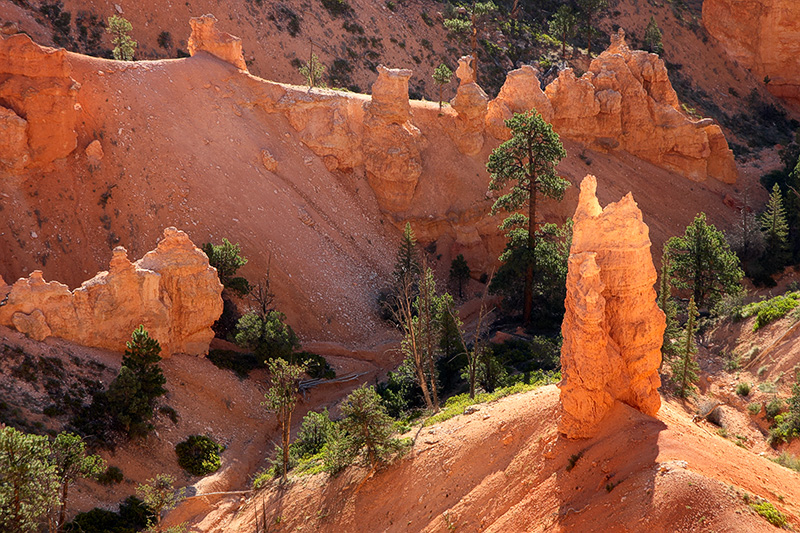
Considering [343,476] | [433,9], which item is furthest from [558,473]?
[433,9]

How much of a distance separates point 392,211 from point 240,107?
12.9 m

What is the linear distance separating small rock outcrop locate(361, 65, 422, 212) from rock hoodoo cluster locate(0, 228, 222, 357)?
19129 millimetres

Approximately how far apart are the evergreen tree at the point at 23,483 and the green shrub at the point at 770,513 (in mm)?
20566

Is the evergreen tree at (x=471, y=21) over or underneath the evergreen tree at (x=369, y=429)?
over

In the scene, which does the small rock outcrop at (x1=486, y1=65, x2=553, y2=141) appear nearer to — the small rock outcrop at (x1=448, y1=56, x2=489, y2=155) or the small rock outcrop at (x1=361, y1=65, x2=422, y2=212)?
the small rock outcrop at (x1=448, y1=56, x2=489, y2=155)

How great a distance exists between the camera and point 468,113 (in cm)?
5491

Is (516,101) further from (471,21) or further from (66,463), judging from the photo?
(66,463)

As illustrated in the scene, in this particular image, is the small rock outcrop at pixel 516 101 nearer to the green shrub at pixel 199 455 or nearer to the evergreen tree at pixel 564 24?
the evergreen tree at pixel 564 24

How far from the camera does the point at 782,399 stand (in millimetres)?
29062

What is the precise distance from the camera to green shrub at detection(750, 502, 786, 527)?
1667 cm

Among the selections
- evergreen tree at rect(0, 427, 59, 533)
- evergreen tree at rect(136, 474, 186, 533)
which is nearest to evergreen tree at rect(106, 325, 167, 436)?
evergreen tree at rect(136, 474, 186, 533)

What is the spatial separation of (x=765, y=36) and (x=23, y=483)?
279ft

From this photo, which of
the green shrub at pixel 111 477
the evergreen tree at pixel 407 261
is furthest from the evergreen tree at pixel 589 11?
the green shrub at pixel 111 477

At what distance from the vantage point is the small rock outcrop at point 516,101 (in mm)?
55438
